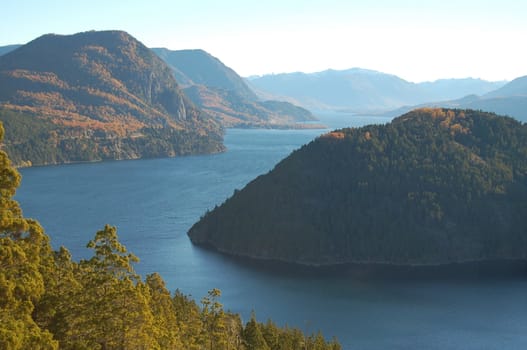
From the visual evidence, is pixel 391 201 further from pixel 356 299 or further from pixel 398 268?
pixel 356 299

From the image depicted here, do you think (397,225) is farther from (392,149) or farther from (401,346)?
(401,346)

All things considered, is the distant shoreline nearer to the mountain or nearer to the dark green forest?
the mountain

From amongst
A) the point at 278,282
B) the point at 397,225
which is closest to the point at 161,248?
the point at 278,282

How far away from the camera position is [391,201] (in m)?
162

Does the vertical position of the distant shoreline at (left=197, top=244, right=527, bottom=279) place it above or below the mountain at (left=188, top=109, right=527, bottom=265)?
below

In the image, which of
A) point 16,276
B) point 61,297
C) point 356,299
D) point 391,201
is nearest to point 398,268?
point 391,201

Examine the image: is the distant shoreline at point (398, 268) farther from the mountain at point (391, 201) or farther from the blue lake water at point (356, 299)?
the blue lake water at point (356, 299)

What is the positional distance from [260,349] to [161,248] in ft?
262

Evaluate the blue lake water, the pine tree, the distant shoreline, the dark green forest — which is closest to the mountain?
the distant shoreline

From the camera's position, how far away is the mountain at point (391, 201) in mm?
149875

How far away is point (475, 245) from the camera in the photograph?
150 meters

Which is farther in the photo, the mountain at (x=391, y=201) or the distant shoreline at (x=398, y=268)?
the mountain at (x=391, y=201)

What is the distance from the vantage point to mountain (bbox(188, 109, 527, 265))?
492 feet

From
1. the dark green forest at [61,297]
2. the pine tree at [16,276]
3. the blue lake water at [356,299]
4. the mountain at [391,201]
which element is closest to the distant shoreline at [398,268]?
the mountain at [391,201]
